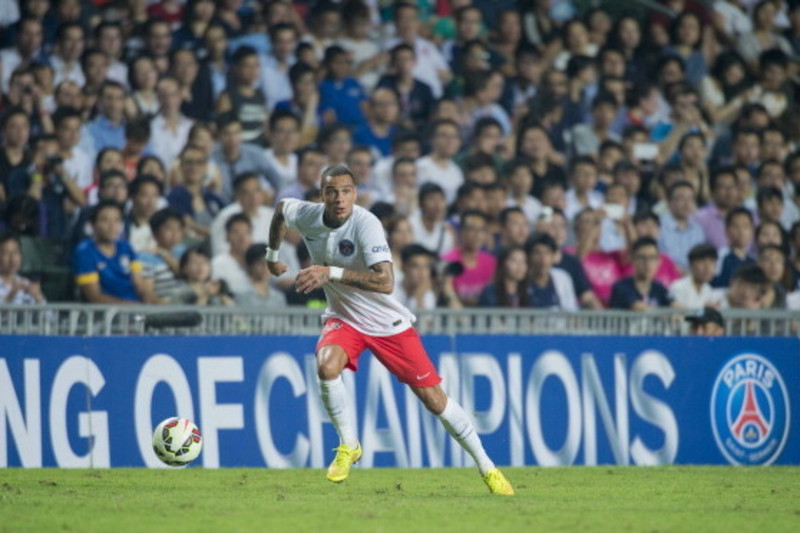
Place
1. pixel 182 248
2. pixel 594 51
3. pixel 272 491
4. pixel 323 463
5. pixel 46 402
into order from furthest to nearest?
pixel 594 51 → pixel 182 248 → pixel 323 463 → pixel 46 402 → pixel 272 491

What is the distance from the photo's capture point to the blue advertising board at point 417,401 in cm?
1388

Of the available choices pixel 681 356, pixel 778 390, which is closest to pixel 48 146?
pixel 681 356

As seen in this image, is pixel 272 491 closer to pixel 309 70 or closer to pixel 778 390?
pixel 778 390

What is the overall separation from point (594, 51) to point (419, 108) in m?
3.25

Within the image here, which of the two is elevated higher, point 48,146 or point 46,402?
point 48,146

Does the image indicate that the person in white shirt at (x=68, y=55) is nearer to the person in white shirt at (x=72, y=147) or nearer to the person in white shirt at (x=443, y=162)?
the person in white shirt at (x=72, y=147)

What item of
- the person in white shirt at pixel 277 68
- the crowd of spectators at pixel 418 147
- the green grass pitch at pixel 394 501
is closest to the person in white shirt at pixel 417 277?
the crowd of spectators at pixel 418 147

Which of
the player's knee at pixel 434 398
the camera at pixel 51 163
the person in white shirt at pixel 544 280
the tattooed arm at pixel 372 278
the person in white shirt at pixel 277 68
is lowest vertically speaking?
the player's knee at pixel 434 398

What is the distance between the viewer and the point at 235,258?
53.0 ft

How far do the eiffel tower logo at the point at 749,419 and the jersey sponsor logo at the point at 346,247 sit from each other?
615cm

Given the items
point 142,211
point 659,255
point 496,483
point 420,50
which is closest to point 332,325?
point 496,483

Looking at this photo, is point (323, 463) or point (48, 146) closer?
point (323, 463)

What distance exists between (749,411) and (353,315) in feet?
19.9

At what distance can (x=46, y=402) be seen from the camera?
13.8m
